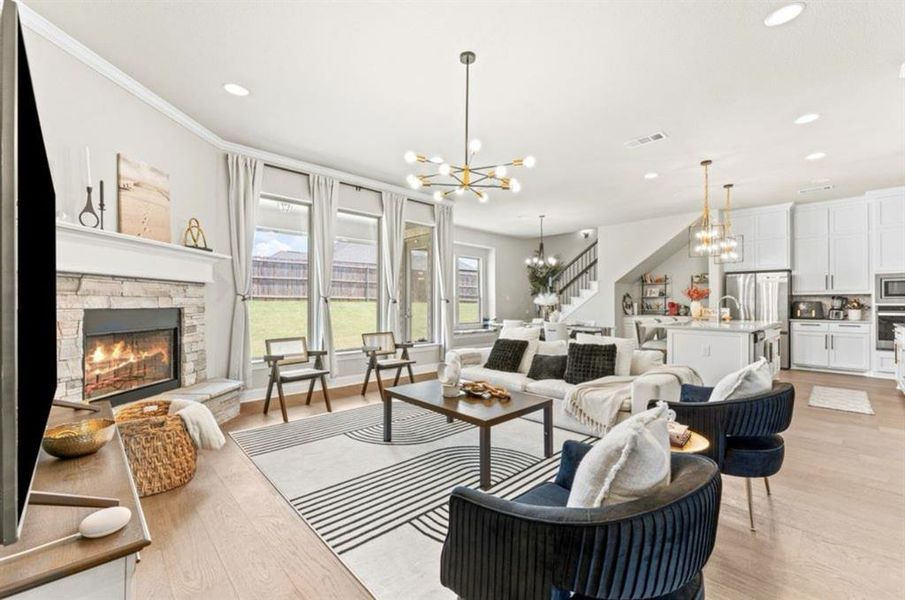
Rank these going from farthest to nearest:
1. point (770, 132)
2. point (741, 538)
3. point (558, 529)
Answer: point (770, 132) → point (741, 538) → point (558, 529)

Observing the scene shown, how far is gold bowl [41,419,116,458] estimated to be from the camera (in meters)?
1.48

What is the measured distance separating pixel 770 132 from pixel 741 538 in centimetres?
399

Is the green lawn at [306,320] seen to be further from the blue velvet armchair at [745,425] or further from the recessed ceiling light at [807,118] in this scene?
the recessed ceiling light at [807,118]

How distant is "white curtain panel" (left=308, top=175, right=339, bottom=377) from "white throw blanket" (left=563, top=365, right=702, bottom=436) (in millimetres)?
3296

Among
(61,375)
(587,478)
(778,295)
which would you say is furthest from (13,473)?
(778,295)

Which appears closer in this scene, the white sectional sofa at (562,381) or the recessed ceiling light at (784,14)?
the recessed ceiling light at (784,14)

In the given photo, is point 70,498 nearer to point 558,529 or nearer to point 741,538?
point 558,529

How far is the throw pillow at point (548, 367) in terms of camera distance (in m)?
4.31

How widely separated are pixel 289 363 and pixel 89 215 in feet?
7.61

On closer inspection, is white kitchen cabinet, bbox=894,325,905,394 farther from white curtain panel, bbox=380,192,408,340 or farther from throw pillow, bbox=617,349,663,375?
white curtain panel, bbox=380,192,408,340

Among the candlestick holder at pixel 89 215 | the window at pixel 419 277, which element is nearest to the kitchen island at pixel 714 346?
the window at pixel 419 277

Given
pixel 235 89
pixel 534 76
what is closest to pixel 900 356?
pixel 534 76

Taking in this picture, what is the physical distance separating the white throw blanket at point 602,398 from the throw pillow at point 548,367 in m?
0.46

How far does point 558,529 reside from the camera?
3.63 feet
